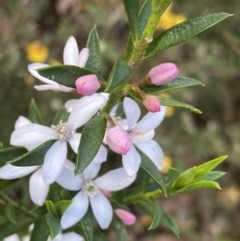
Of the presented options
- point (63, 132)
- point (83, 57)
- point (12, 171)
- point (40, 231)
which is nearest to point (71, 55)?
point (83, 57)

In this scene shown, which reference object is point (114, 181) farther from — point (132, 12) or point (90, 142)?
point (132, 12)

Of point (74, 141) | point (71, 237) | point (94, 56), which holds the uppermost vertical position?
point (94, 56)

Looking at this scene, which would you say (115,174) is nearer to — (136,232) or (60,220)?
(60,220)

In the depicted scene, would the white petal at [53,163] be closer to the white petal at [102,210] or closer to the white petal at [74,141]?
the white petal at [74,141]

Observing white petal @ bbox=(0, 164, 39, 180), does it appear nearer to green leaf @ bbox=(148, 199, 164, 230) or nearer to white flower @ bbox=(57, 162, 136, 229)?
white flower @ bbox=(57, 162, 136, 229)

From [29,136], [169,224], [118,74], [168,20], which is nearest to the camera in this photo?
[118,74]

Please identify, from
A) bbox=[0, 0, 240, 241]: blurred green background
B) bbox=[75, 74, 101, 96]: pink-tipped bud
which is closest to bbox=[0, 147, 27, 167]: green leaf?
bbox=[75, 74, 101, 96]: pink-tipped bud

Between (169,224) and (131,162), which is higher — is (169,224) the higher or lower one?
the lower one
